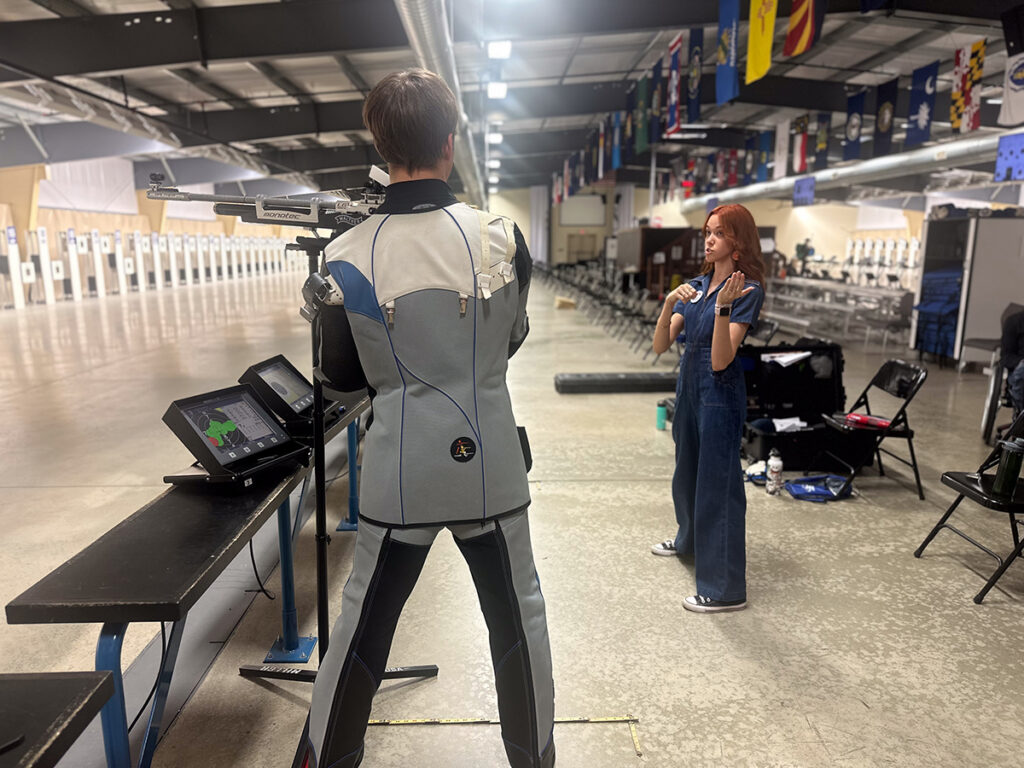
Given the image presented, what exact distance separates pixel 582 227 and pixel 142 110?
72.8 ft

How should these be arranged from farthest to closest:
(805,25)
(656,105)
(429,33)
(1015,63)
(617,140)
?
(617,140) → (656,105) → (1015,63) → (429,33) → (805,25)

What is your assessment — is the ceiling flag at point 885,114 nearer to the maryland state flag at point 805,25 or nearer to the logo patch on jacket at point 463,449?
the maryland state flag at point 805,25

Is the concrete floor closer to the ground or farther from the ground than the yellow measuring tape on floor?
closer to the ground

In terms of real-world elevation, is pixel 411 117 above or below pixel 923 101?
below

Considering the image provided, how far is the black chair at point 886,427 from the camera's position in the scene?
3.86m

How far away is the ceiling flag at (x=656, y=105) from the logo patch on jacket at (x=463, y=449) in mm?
9314

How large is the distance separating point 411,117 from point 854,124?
1200cm

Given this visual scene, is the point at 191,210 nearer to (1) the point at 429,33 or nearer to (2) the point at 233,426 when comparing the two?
(1) the point at 429,33

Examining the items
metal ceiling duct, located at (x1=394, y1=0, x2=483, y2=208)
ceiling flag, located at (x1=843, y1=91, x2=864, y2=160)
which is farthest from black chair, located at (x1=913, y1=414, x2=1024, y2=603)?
ceiling flag, located at (x1=843, y1=91, x2=864, y2=160)

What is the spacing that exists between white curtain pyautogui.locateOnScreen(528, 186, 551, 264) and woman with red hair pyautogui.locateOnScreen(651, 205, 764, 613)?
28.9m

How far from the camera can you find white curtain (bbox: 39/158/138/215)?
15.4 m

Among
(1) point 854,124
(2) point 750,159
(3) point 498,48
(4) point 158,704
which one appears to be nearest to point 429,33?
(3) point 498,48

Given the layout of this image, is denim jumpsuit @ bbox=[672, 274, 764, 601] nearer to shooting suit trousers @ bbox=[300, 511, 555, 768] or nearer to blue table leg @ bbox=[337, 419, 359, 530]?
shooting suit trousers @ bbox=[300, 511, 555, 768]

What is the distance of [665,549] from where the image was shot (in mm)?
3082
